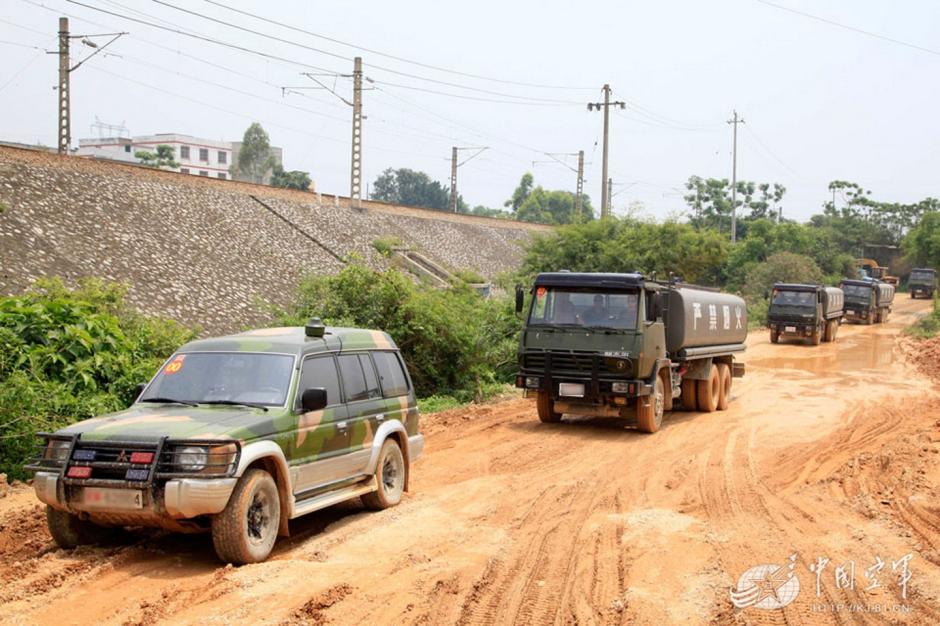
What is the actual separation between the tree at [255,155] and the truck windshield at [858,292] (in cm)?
6301

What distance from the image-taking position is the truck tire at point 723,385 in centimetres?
2061

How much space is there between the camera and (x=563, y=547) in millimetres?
8656

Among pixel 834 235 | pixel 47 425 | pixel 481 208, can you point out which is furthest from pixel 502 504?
pixel 481 208

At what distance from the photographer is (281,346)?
897 centimetres

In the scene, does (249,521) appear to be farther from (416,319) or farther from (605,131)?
(605,131)

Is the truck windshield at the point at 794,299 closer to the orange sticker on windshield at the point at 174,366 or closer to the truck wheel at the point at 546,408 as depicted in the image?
the truck wheel at the point at 546,408

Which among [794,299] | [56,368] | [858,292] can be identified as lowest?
[56,368]

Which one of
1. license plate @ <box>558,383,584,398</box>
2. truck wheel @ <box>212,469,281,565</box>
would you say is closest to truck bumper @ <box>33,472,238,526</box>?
truck wheel @ <box>212,469,281,565</box>

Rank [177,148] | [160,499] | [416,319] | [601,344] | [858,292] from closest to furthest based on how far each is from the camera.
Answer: [160,499] → [601,344] → [416,319] → [858,292] → [177,148]

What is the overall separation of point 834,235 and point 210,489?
331 feet

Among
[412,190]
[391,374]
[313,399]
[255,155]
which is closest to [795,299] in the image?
[391,374]

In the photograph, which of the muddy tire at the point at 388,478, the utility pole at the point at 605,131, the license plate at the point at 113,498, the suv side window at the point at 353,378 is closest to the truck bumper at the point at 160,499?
the license plate at the point at 113,498

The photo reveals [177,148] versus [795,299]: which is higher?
[177,148]

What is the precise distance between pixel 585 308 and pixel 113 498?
34.3 feet
